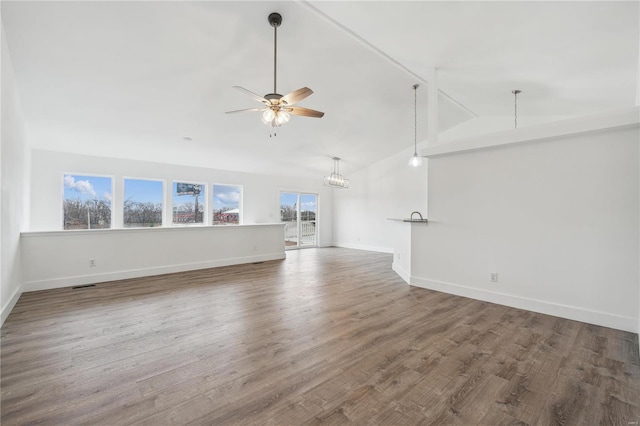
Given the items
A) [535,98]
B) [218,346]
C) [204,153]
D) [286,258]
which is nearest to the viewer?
[218,346]

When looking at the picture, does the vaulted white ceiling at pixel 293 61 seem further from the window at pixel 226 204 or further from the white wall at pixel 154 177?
the window at pixel 226 204

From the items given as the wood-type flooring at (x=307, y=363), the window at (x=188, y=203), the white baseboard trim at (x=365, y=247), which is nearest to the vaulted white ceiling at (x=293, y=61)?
the window at (x=188, y=203)

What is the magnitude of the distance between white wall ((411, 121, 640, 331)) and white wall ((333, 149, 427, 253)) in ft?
12.3

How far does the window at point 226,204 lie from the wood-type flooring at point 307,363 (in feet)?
13.4

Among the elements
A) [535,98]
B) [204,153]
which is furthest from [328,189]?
[535,98]

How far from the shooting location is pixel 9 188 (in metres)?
3.25

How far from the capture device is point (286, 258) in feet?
23.9

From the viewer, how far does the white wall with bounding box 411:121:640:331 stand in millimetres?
2881

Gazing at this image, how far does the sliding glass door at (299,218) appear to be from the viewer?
30.3 ft

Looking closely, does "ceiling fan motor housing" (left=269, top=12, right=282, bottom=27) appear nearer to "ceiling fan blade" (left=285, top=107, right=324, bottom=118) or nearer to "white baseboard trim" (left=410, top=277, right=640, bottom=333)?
"ceiling fan blade" (left=285, top=107, right=324, bottom=118)

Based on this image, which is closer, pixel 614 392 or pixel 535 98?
pixel 614 392

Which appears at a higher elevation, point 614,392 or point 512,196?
point 512,196

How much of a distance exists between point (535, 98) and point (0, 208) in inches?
295

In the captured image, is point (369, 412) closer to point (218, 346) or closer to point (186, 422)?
point (186, 422)
